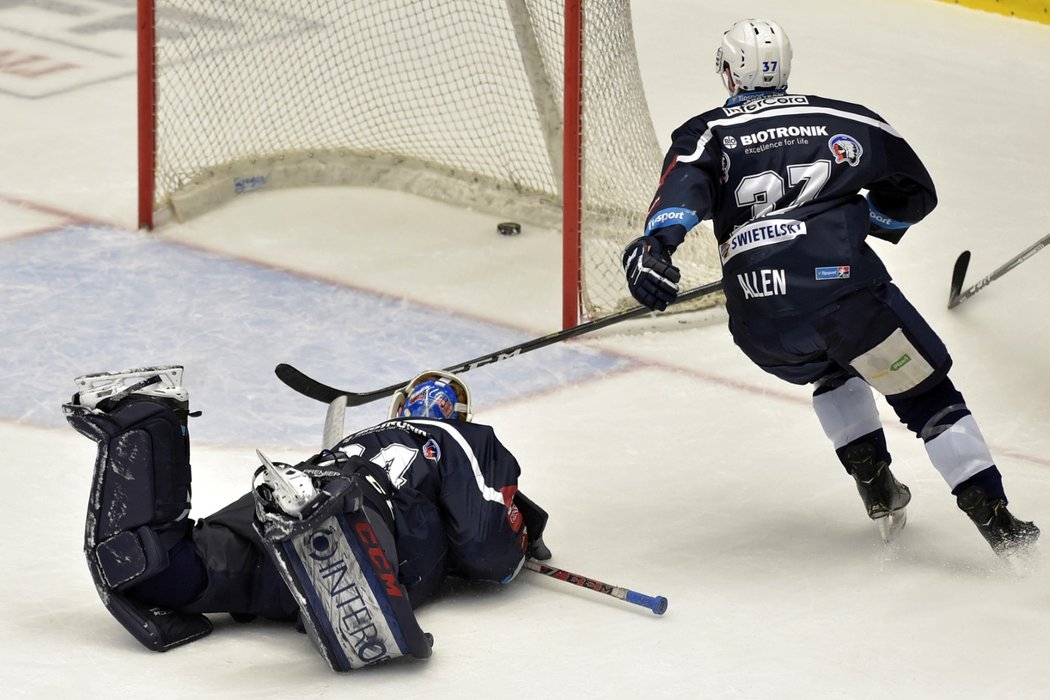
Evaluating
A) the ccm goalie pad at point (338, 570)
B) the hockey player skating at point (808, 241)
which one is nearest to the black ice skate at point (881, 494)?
the hockey player skating at point (808, 241)

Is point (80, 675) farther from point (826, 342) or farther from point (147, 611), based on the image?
point (826, 342)

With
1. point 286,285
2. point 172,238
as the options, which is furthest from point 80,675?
Answer: point 172,238

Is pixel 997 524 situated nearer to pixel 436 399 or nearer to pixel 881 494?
pixel 881 494

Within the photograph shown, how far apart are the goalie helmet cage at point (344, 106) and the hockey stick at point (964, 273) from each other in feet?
3.99

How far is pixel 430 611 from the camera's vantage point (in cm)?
357

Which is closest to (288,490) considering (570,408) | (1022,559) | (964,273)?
(1022,559)

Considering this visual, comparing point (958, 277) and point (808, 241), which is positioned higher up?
point (808, 241)

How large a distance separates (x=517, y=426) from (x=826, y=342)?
3.98ft

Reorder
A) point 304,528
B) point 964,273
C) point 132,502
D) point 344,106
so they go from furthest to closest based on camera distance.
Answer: point 344,106 < point 964,273 < point 132,502 < point 304,528

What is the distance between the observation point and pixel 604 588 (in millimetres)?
3602

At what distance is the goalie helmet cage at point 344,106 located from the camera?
20.0 feet

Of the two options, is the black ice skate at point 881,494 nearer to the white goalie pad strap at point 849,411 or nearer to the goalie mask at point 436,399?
the white goalie pad strap at point 849,411

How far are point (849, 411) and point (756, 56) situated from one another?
0.76m

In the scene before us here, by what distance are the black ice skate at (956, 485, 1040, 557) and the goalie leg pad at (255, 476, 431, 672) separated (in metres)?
1.14
